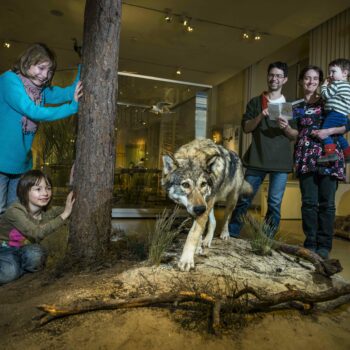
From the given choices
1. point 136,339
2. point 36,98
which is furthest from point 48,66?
point 136,339

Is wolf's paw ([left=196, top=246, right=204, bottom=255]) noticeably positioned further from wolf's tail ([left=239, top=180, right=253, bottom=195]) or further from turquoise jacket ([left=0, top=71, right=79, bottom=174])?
turquoise jacket ([left=0, top=71, right=79, bottom=174])

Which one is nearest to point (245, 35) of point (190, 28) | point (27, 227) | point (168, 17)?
point (190, 28)

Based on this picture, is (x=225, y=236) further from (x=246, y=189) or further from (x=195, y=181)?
(x=195, y=181)

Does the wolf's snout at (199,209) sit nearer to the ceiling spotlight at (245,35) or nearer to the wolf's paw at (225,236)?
the wolf's paw at (225,236)

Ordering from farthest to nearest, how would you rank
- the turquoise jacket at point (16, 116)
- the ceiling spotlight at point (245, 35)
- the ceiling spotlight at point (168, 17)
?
the ceiling spotlight at point (245, 35), the ceiling spotlight at point (168, 17), the turquoise jacket at point (16, 116)

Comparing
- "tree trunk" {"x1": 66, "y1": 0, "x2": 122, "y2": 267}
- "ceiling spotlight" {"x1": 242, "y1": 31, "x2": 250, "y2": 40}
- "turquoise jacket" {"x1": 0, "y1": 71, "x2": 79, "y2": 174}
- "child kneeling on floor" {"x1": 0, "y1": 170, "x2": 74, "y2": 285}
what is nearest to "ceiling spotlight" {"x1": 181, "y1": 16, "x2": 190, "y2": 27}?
"ceiling spotlight" {"x1": 242, "y1": 31, "x2": 250, "y2": 40}

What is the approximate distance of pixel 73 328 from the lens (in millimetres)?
1484

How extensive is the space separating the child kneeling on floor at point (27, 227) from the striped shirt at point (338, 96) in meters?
2.43

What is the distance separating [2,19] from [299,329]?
7665 mm

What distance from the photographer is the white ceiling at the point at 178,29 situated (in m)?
5.81

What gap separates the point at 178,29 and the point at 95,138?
531 centimetres

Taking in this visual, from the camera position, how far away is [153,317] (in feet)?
5.24

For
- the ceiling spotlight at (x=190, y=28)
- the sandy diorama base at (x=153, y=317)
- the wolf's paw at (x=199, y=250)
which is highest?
the ceiling spotlight at (x=190, y=28)

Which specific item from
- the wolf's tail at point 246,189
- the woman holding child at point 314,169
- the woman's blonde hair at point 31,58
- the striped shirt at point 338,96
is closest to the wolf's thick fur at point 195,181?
the wolf's tail at point 246,189
